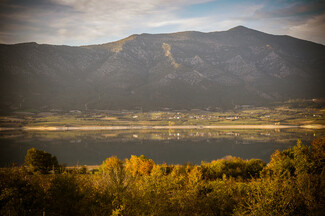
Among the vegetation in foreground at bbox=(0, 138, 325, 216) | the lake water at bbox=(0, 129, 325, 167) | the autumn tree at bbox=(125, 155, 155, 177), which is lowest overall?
the lake water at bbox=(0, 129, 325, 167)

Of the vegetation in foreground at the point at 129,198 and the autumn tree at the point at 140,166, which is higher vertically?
the vegetation in foreground at the point at 129,198

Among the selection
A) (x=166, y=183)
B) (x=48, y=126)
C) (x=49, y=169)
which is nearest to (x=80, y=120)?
(x=48, y=126)

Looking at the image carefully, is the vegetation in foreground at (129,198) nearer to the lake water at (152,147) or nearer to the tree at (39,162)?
the tree at (39,162)

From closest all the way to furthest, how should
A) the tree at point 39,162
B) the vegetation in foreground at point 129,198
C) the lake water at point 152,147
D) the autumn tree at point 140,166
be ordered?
1. the vegetation in foreground at point 129,198
2. the autumn tree at point 140,166
3. the tree at point 39,162
4. the lake water at point 152,147

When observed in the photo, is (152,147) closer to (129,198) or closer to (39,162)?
(39,162)

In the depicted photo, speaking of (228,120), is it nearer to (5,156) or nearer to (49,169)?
(5,156)

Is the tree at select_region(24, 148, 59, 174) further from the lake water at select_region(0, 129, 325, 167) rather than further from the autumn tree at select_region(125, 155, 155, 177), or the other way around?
the lake water at select_region(0, 129, 325, 167)

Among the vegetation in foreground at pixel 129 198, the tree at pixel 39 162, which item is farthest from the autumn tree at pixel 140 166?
the vegetation in foreground at pixel 129 198

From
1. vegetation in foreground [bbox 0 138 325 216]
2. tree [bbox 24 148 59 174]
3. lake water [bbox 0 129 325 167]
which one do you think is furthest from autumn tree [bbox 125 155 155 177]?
lake water [bbox 0 129 325 167]
